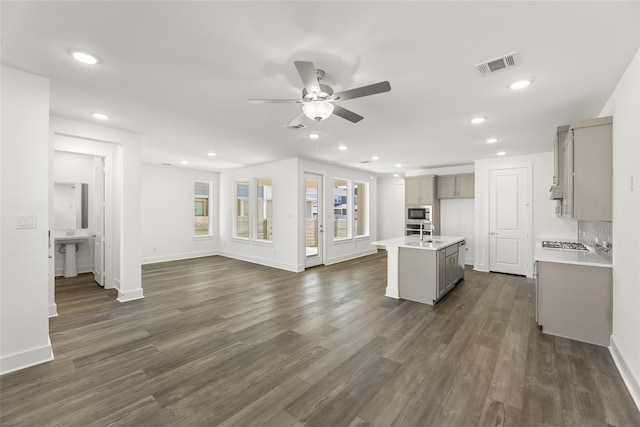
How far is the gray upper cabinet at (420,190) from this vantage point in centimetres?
730

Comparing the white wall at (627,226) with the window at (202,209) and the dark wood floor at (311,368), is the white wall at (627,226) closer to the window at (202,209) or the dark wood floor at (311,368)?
the dark wood floor at (311,368)

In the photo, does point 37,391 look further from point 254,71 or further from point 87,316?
point 254,71

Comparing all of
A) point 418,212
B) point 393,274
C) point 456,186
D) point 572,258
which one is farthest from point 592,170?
point 418,212

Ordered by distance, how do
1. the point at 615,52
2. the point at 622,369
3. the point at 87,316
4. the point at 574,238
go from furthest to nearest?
the point at 574,238
the point at 87,316
the point at 622,369
the point at 615,52

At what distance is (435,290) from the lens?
4020mm

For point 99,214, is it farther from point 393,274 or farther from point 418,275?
point 418,275

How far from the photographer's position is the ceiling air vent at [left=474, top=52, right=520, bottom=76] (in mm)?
2150

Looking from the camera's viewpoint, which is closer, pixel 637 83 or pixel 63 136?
pixel 637 83

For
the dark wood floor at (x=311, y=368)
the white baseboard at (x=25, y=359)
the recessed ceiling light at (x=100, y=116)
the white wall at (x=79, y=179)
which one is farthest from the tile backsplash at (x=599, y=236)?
the white wall at (x=79, y=179)

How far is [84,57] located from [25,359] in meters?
2.66

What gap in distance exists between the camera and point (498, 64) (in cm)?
225

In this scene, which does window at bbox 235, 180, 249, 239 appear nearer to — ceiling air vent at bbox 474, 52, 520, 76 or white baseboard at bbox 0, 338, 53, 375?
white baseboard at bbox 0, 338, 53, 375

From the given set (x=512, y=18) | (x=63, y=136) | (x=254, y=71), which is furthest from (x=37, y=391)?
(x=512, y=18)

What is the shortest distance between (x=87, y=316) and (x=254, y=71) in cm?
378
